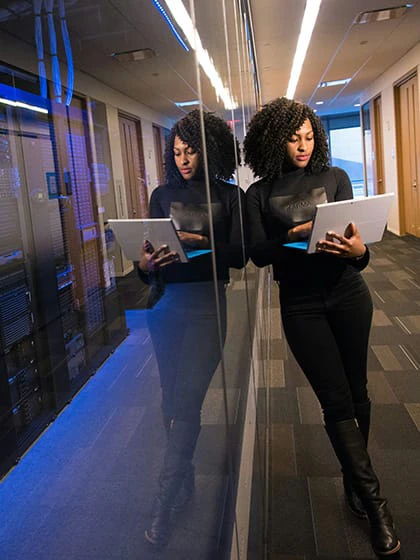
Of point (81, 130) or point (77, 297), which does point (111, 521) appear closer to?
point (77, 297)

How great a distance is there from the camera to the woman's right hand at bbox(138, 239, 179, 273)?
0.50 metres

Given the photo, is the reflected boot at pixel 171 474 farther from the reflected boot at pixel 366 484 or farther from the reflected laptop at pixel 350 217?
the reflected boot at pixel 366 484

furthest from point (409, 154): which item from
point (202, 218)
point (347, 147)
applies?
point (347, 147)

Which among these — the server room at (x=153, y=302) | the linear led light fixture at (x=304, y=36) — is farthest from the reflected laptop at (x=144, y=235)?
the linear led light fixture at (x=304, y=36)

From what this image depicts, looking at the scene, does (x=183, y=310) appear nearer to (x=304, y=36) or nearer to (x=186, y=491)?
(x=186, y=491)

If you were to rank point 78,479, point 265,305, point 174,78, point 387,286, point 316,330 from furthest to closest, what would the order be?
1. point 387,286
2. point 265,305
3. point 316,330
4. point 174,78
5. point 78,479

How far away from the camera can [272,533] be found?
1.54 m

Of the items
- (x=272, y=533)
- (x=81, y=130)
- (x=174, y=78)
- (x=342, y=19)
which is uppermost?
(x=342, y=19)

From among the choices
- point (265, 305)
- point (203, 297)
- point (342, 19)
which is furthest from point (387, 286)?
point (203, 297)

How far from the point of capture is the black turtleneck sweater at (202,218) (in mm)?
594

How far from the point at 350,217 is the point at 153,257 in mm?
921

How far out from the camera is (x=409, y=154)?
7406 mm

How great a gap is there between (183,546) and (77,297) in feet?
1.21

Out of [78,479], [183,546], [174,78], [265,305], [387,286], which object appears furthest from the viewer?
[387,286]
